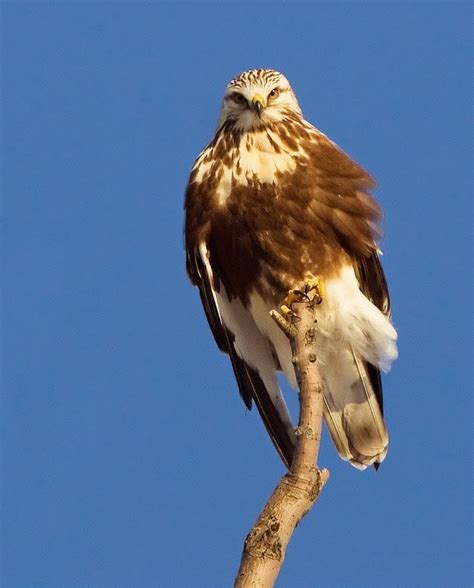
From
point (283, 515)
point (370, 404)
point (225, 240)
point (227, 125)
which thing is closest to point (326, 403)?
point (370, 404)

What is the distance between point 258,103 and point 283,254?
0.91 m

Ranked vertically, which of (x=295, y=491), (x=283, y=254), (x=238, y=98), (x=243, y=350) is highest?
(x=238, y=98)

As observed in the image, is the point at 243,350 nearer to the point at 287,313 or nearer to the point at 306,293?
the point at 306,293

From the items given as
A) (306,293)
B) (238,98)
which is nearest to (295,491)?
(306,293)

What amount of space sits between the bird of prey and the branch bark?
864mm

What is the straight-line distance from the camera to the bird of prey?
6.23 m

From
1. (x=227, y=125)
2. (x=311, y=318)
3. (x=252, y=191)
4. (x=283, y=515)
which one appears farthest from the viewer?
(x=227, y=125)

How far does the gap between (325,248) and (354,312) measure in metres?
0.46

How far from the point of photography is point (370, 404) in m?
6.75

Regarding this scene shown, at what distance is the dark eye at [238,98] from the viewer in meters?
6.57

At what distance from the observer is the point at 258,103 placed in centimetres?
644

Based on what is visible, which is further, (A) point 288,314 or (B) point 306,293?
(B) point 306,293

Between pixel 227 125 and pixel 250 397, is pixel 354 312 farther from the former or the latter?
pixel 227 125

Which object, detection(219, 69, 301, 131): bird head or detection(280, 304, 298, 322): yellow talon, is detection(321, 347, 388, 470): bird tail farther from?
detection(219, 69, 301, 131): bird head
